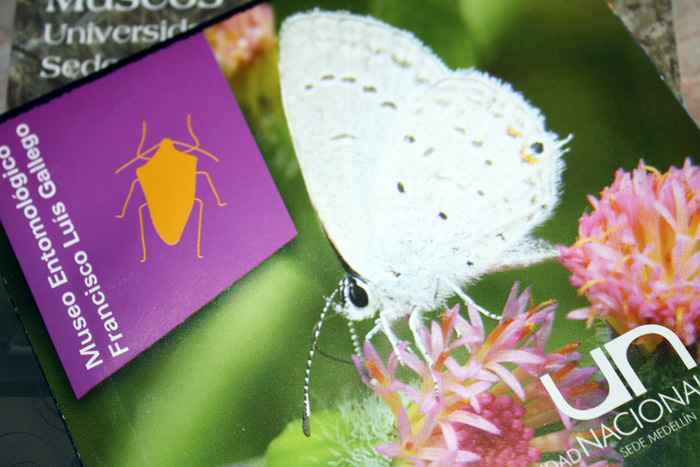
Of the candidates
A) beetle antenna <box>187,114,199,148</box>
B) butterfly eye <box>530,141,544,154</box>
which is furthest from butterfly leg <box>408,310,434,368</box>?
beetle antenna <box>187,114,199,148</box>

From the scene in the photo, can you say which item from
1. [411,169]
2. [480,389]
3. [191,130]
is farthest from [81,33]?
[480,389]

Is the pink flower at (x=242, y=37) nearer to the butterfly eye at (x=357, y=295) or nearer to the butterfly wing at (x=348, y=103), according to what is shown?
the butterfly wing at (x=348, y=103)

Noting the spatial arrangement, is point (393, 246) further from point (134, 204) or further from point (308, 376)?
point (134, 204)

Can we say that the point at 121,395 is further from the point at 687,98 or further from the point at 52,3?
the point at 687,98

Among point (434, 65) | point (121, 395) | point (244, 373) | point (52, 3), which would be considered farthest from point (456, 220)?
point (52, 3)

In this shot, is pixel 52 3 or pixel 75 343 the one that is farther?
pixel 52 3

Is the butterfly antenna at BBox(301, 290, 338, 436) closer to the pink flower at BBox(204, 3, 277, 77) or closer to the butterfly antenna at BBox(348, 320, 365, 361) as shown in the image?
the butterfly antenna at BBox(348, 320, 365, 361)

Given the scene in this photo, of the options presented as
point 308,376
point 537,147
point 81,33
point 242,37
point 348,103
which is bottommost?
point 308,376
